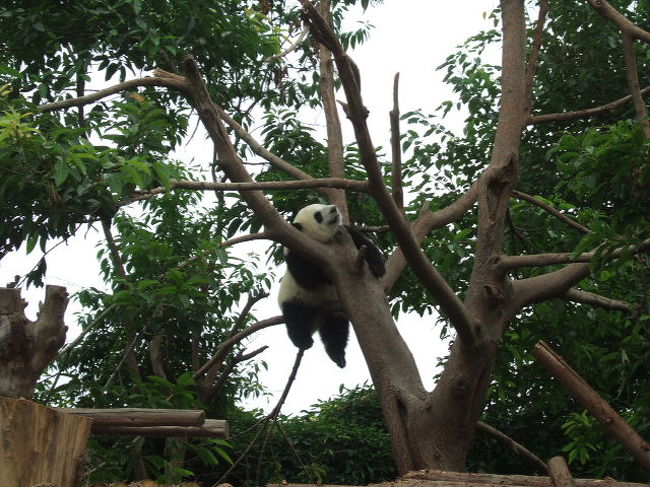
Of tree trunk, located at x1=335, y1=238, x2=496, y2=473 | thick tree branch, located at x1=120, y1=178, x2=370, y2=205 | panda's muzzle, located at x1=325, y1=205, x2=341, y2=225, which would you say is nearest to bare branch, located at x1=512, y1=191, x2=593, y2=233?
tree trunk, located at x1=335, y1=238, x2=496, y2=473

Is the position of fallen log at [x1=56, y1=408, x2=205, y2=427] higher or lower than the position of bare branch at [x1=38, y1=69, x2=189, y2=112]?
lower

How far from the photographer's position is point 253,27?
6133 mm

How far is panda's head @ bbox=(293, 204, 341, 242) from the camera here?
5264 millimetres

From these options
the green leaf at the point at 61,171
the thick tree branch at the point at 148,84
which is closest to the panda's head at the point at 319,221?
the thick tree branch at the point at 148,84

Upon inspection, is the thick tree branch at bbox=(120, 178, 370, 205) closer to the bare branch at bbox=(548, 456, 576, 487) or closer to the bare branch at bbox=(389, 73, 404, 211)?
the bare branch at bbox=(389, 73, 404, 211)

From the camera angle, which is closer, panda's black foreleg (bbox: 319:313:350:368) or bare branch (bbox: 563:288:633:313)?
bare branch (bbox: 563:288:633:313)

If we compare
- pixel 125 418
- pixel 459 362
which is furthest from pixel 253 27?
pixel 125 418

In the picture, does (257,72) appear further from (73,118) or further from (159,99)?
(73,118)

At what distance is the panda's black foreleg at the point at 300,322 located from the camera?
5902 millimetres

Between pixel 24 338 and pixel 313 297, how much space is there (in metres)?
3.16

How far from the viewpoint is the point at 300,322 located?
5984mm

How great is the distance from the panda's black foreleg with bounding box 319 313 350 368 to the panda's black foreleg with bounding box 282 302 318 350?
7.2 inches

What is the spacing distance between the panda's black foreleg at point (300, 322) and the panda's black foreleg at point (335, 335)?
0.18 m

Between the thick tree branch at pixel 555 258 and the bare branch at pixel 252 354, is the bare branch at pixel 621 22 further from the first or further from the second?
the bare branch at pixel 252 354
